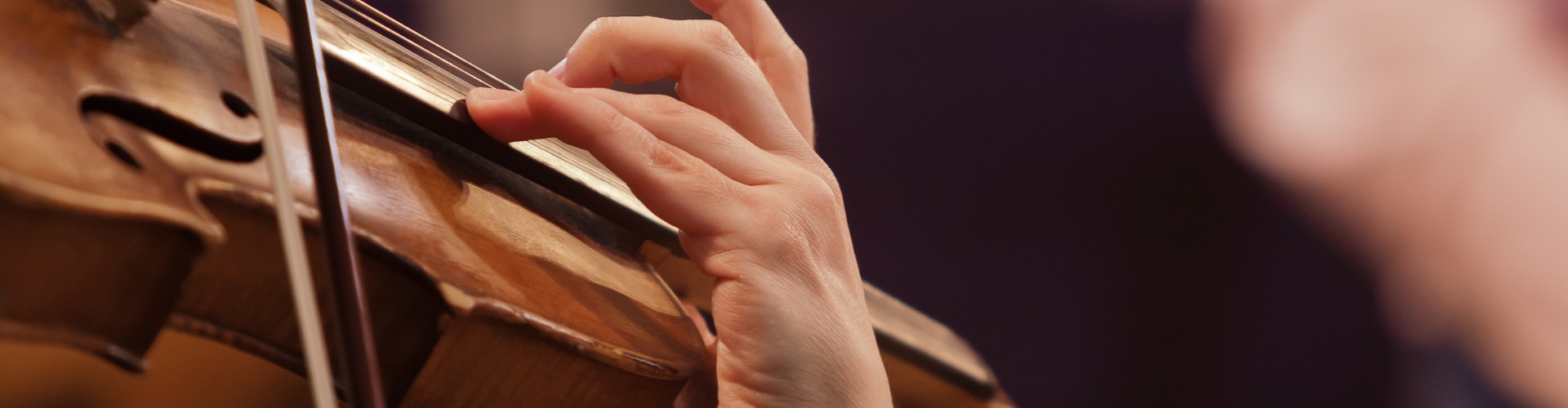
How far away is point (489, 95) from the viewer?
1.50ft

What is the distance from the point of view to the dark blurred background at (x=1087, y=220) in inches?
66.2

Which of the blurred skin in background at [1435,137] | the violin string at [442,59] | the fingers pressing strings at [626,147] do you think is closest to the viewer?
the fingers pressing strings at [626,147]

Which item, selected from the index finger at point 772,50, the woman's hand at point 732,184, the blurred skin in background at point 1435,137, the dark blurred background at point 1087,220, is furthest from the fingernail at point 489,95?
the blurred skin in background at point 1435,137

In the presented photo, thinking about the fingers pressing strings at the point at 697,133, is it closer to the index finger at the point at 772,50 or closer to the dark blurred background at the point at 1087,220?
the index finger at the point at 772,50

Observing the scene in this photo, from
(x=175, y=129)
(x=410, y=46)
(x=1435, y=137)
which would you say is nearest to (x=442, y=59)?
(x=410, y=46)

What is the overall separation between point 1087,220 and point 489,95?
1.42m

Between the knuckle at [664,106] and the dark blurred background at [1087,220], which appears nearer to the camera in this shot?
the knuckle at [664,106]

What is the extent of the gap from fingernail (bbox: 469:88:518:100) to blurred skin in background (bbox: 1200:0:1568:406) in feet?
→ 4.88

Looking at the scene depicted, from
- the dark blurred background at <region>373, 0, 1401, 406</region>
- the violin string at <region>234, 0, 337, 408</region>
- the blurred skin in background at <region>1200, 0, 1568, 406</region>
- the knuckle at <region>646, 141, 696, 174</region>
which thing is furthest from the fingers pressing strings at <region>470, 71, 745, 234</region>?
the blurred skin in background at <region>1200, 0, 1568, 406</region>

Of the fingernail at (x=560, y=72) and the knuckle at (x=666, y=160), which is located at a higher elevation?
the knuckle at (x=666, y=160)

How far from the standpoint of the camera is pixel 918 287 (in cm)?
172

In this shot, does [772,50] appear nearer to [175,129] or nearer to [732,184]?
[732,184]

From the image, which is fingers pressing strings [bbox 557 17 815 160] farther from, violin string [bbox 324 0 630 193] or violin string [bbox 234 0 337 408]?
violin string [bbox 234 0 337 408]

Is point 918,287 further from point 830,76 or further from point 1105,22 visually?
point 1105,22
